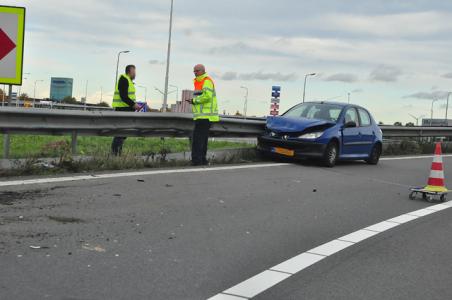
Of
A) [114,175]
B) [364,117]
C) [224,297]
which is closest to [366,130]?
[364,117]

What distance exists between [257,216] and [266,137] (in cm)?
600

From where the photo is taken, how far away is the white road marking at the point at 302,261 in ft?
15.1

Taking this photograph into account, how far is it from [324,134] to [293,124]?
69 centimetres

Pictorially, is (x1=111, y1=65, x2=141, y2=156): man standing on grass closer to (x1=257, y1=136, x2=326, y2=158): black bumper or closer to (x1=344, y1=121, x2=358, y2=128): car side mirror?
(x1=257, y1=136, x2=326, y2=158): black bumper

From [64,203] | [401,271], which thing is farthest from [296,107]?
[401,271]

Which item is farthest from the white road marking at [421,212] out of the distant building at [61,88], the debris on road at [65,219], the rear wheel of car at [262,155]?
the distant building at [61,88]

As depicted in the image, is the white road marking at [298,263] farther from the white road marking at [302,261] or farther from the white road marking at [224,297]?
the white road marking at [224,297]

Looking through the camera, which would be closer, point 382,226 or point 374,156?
point 382,226

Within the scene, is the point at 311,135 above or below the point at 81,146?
above

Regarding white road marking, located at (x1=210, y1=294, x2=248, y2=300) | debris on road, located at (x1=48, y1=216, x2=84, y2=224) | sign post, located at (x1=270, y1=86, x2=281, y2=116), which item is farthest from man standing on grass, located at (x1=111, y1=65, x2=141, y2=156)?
sign post, located at (x1=270, y1=86, x2=281, y2=116)

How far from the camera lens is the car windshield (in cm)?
1380

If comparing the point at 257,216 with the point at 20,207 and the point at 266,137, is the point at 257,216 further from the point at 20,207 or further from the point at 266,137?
the point at 266,137

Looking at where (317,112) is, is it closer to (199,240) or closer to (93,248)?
(199,240)

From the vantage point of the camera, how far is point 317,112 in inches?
550
